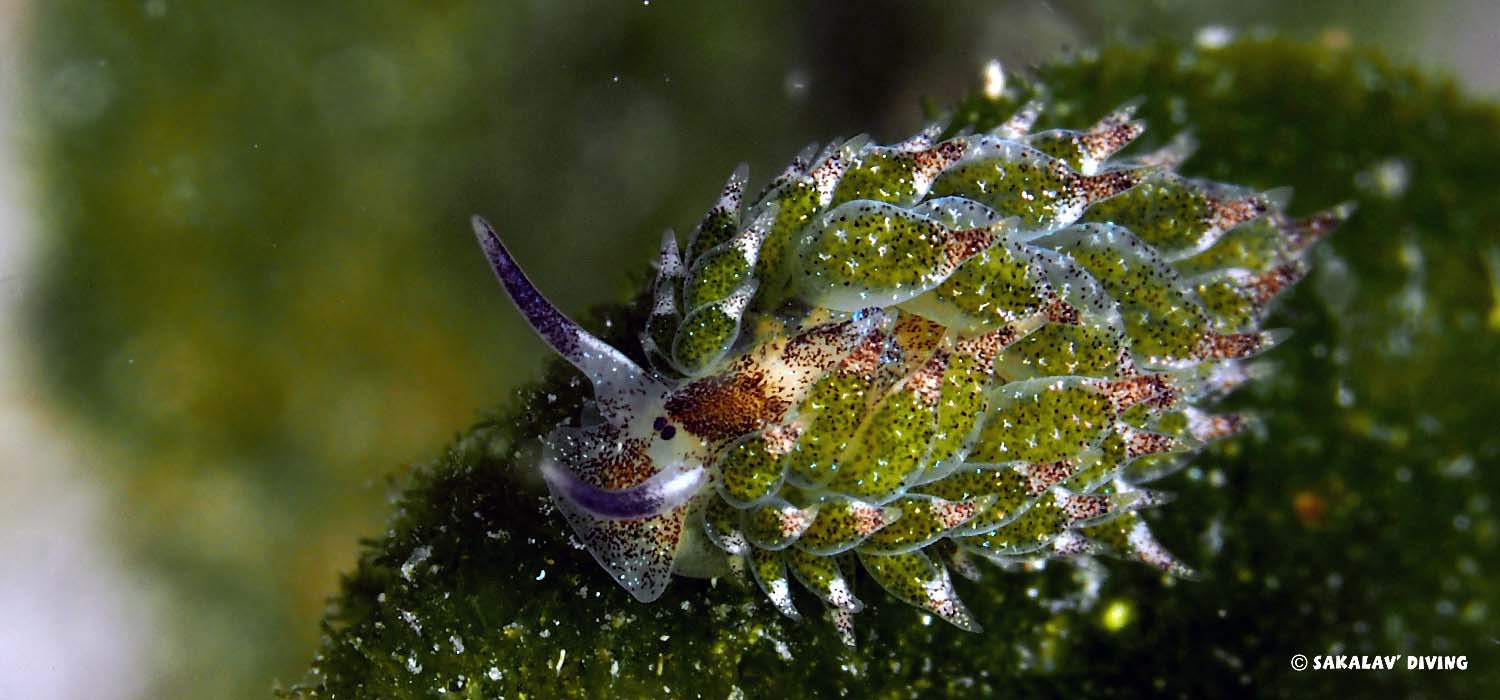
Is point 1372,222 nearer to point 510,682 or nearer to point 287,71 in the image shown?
point 510,682

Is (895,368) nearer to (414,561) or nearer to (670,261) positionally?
(670,261)

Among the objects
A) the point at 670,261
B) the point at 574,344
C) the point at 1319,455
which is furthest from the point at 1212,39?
the point at 574,344

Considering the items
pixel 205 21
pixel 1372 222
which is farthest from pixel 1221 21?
pixel 205 21

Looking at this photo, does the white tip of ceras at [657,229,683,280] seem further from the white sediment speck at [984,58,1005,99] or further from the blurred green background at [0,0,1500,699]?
the blurred green background at [0,0,1500,699]

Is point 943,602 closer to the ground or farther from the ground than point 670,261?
closer to the ground

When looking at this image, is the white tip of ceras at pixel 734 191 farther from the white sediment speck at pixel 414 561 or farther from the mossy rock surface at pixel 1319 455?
the white sediment speck at pixel 414 561

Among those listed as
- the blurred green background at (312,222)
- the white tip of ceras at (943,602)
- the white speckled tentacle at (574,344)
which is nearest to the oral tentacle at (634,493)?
the white speckled tentacle at (574,344)
